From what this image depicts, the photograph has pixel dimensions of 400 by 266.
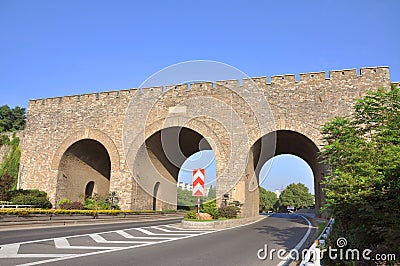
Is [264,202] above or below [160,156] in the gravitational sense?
below

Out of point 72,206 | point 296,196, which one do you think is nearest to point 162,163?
point 72,206

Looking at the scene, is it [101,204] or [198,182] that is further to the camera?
[101,204]

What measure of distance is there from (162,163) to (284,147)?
28.1 feet

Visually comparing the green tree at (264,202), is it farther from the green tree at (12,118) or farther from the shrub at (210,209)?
the shrub at (210,209)

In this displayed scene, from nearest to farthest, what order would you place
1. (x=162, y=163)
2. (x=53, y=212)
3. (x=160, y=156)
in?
(x=53, y=212) < (x=160, y=156) < (x=162, y=163)

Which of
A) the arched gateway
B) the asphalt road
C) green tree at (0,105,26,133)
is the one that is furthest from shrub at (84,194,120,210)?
green tree at (0,105,26,133)

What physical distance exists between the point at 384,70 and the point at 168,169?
49.7 feet

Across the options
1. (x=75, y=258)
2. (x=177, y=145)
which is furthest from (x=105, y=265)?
(x=177, y=145)

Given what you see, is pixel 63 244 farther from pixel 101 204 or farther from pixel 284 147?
pixel 284 147

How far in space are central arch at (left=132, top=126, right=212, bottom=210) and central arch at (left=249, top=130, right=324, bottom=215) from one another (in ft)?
11.3

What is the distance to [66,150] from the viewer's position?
21703mm

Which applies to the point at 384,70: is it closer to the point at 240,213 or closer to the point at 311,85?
the point at 311,85

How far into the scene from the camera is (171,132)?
20672 mm

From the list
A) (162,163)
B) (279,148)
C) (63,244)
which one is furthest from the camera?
(162,163)
